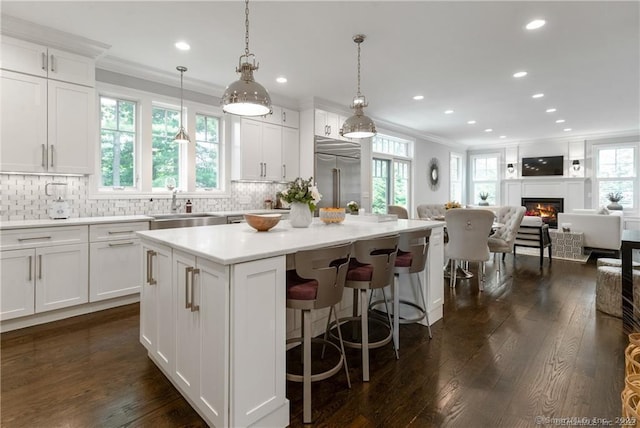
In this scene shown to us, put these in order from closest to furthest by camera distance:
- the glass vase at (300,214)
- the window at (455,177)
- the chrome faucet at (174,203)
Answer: the glass vase at (300,214) < the chrome faucet at (174,203) < the window at (455,177)

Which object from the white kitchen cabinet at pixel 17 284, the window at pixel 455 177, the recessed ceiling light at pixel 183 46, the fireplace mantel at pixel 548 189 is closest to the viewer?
the white kitchen cabinet at pixel 17 284

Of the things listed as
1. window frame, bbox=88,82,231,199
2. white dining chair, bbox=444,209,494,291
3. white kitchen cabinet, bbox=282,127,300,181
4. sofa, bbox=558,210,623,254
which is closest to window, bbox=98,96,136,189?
window frame, bbox=88,82,231,199

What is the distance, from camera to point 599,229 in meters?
6.04

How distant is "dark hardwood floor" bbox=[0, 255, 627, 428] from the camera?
5.84 ft

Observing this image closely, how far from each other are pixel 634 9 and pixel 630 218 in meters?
7.83

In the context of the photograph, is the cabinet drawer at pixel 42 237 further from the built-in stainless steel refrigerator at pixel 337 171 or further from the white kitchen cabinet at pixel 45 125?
the built-in stainless steel refrigerator at pixel 337 171

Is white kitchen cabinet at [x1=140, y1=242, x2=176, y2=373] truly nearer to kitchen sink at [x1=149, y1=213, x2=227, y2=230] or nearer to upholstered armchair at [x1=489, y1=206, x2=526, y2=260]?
kitchen sink at [x1=149, y1=213, x2=227, y2=230]

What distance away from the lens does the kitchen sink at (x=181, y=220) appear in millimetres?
3701

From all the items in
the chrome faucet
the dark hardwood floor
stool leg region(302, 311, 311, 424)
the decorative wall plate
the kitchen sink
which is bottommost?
the dark hardwood floor

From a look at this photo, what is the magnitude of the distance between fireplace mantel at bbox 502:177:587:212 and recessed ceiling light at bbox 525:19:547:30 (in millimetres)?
7406

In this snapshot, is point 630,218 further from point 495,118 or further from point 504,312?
point 504,312

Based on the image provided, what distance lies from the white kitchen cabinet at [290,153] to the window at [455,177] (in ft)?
20.7

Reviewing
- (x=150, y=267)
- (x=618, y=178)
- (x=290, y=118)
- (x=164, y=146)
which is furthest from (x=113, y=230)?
(x=618, y=178)

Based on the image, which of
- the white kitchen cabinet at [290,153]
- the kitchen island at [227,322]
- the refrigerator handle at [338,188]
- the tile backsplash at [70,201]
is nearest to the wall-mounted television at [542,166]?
the refrigerator handle at [338,188]
